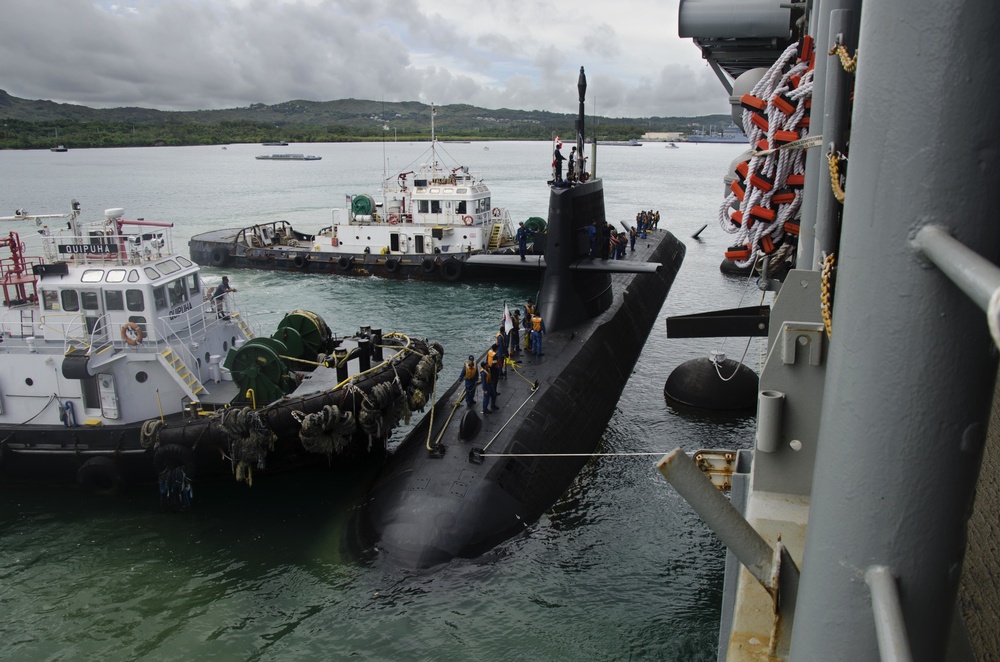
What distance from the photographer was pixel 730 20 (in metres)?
13.2

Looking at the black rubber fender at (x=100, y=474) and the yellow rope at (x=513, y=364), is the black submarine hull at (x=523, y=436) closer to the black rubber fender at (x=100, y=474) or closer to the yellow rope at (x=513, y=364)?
the yellow rope at (x=513, y=364)

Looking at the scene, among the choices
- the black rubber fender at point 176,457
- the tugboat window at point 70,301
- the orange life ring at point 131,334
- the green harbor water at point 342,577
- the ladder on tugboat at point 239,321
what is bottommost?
the green harbor water at point 342,577

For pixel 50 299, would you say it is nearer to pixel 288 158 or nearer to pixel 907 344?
pixel 907 344

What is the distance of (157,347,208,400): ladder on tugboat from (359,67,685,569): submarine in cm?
406

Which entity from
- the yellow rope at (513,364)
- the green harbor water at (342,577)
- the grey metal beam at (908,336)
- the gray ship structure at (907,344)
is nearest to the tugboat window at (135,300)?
the green harbor water at (342,577)

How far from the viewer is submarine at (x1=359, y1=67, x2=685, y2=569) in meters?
12.7

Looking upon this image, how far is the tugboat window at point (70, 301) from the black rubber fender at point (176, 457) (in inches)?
144

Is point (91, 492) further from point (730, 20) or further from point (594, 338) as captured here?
point (730, 20)

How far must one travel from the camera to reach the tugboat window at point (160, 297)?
15.7 m

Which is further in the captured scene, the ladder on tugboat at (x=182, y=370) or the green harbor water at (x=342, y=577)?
the ladder on tugboat at (x=182, y=370)

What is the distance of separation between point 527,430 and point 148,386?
7510 millimetres

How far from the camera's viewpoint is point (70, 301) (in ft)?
51.8

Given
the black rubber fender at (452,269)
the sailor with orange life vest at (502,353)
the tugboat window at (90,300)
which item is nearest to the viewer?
the tugboat window at (90,300)

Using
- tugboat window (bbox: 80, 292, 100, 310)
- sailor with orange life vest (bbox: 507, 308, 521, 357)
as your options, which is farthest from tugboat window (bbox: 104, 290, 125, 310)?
sailor with orange life vest (bbox: 507, 308, 521, 357)
